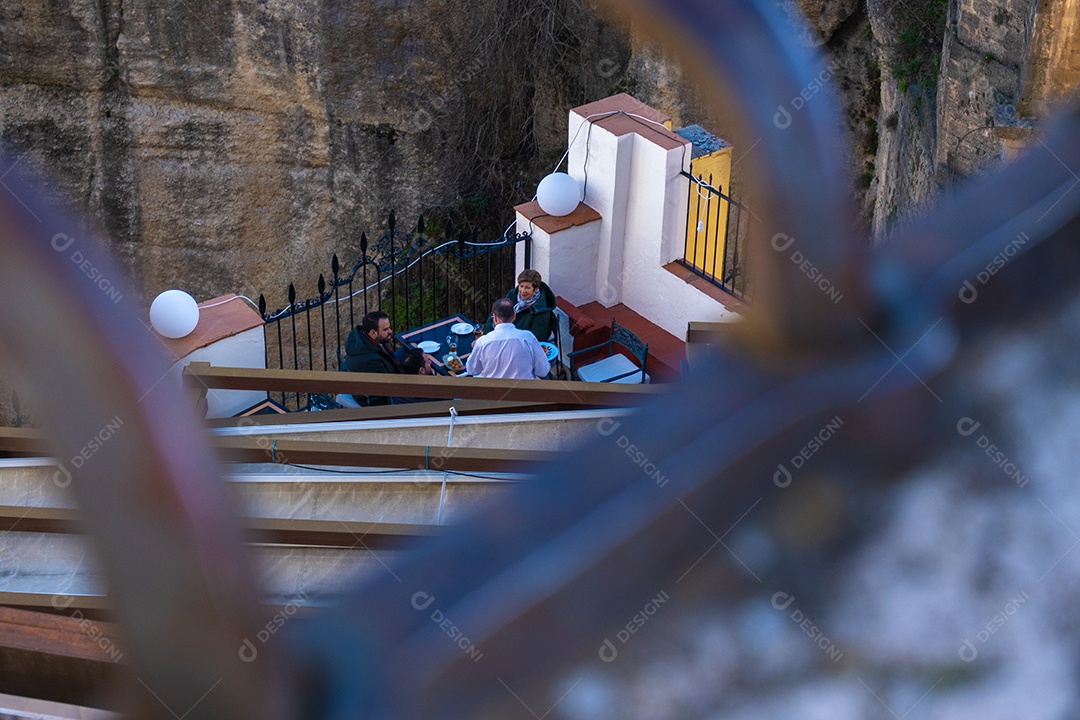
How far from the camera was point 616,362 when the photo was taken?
7551 millimetres

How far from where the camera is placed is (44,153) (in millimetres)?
13883

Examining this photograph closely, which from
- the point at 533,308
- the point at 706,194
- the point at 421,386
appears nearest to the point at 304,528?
the point at 421,386

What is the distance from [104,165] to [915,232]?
46.6 feet

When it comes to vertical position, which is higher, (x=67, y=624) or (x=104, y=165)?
(x=67, y=624)

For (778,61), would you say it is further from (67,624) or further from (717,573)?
(67,624)

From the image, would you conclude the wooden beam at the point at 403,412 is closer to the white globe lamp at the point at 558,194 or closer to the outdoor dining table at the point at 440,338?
the outdoor dining table at the point at 440,338

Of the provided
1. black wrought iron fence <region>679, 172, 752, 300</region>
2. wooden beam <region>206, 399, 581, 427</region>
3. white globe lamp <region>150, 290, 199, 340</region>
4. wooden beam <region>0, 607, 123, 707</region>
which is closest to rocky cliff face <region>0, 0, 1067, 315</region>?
black wrought iron fence <region>679, 172, 752, 300</region>

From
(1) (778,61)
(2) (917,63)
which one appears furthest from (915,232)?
(2) (917,63)

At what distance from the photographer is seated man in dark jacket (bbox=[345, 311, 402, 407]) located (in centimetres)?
643

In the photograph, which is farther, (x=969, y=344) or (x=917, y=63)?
(x=917, y=63)

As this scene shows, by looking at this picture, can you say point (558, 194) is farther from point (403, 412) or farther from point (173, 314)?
point (403, 412)

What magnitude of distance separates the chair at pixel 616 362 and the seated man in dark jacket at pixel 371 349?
→ 131cm

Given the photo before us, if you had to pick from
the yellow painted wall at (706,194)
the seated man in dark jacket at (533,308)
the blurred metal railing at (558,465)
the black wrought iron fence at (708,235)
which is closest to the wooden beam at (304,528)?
the blurred metal railing at (558,465)

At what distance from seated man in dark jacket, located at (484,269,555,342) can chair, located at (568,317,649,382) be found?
37cm
